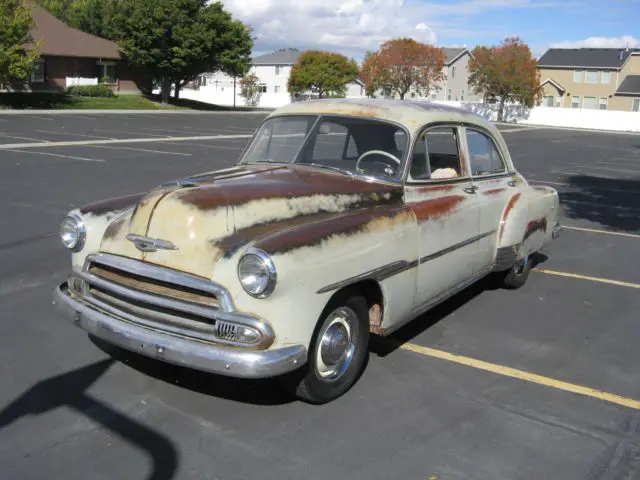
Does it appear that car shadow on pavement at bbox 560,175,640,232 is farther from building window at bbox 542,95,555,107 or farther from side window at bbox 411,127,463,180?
building window at bbox 542,95,555,107

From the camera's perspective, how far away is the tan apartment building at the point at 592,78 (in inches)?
2474

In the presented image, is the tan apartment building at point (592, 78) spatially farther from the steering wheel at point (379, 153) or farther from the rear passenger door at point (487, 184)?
the steering wheel at point (379, 153)

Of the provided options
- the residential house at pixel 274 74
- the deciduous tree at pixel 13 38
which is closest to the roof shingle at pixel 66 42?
the deciduous tree at pixel 13 38

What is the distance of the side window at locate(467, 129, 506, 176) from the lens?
5.53 metres

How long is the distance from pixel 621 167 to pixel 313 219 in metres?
20.1


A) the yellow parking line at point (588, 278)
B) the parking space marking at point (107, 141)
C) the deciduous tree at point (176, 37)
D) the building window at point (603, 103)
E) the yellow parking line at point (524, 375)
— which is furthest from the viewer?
the building window at point (603, 103)

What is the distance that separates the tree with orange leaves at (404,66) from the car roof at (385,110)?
55043 millimetres

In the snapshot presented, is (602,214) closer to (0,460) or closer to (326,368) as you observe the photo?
(326,368)

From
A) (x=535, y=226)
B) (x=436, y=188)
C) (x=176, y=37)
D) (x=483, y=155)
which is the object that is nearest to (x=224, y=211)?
(x=436, y=188)

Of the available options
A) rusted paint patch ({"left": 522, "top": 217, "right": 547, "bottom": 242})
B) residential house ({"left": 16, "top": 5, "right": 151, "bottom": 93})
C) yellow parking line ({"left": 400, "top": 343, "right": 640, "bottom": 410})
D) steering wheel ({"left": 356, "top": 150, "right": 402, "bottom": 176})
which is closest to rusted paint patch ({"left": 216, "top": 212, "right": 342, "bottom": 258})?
steering wheel ({"left": 356, "top": 150, "right": 402, "bottom": 176})

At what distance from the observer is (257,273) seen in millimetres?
3336

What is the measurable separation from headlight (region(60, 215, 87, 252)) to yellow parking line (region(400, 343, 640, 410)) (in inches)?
94.2

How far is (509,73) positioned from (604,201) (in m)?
46.0

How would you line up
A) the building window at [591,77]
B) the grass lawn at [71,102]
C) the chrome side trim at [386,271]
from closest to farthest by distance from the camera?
1. the chrome side trim at [386,271]
2. the grass lawn at [71,102]
3. the building window at [591,77]
